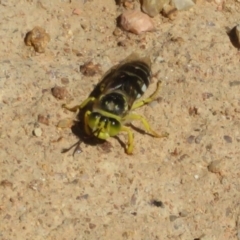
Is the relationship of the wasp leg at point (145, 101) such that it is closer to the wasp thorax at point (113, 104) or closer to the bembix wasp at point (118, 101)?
the bembix wasp at point (118, 101)

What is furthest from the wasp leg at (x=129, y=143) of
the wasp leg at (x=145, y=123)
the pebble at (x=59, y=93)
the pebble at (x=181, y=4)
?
the pebble at (x=181, y=4)

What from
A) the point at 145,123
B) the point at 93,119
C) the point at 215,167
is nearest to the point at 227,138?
the point at 215,167

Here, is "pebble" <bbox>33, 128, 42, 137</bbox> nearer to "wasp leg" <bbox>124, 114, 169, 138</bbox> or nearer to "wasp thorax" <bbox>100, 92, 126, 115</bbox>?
"wasp thorax" <bbox>100, 92, 126, 115</bbox>

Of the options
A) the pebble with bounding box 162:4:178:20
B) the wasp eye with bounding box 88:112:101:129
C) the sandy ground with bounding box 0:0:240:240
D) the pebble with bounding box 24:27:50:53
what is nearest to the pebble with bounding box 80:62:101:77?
the sandy ground with bounding box 0:0:240:240

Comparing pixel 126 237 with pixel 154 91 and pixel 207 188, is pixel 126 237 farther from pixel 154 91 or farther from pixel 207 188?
pixel 154 91

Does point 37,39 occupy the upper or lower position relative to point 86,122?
upper

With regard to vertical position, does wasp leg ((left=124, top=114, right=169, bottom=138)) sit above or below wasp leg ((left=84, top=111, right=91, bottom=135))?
above

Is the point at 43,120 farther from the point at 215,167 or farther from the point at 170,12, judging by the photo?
the point at 170,12

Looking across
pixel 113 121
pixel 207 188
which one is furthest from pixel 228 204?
pixel 113 121
